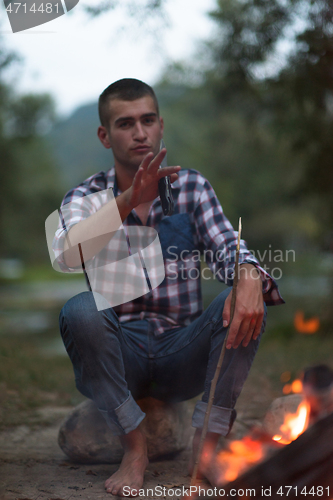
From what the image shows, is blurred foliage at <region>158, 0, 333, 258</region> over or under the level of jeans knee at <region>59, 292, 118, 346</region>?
over

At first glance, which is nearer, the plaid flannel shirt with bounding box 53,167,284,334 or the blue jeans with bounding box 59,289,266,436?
the blue jeans with bounding box 59,289,266,436

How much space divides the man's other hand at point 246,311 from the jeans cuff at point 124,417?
1.38ft

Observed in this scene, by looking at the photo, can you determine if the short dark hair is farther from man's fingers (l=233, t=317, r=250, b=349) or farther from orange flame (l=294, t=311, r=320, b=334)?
orange flame (l=294, t=311, r=320, b=334)

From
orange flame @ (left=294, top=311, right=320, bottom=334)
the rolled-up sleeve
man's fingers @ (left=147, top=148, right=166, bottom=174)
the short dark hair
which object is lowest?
orange flame @ (left=294, top=311, right=320, bottom=334)

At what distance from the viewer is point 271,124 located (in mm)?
5418

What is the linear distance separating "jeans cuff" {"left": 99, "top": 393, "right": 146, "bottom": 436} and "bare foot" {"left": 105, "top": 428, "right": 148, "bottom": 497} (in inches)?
3.2

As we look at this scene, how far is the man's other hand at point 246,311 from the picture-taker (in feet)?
5.36

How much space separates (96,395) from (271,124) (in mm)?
4452

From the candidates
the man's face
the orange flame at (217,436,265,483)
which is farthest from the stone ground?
the man's face

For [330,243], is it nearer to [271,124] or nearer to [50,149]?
[271,124]

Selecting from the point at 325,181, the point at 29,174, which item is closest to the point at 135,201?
the point at 325,181

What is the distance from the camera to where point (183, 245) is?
6.73 ft

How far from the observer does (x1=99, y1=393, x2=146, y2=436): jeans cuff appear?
1690 mm

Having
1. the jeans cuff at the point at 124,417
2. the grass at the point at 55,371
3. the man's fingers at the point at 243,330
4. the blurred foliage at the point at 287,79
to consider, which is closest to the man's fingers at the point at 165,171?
the man's fingers at the point at 243,330
